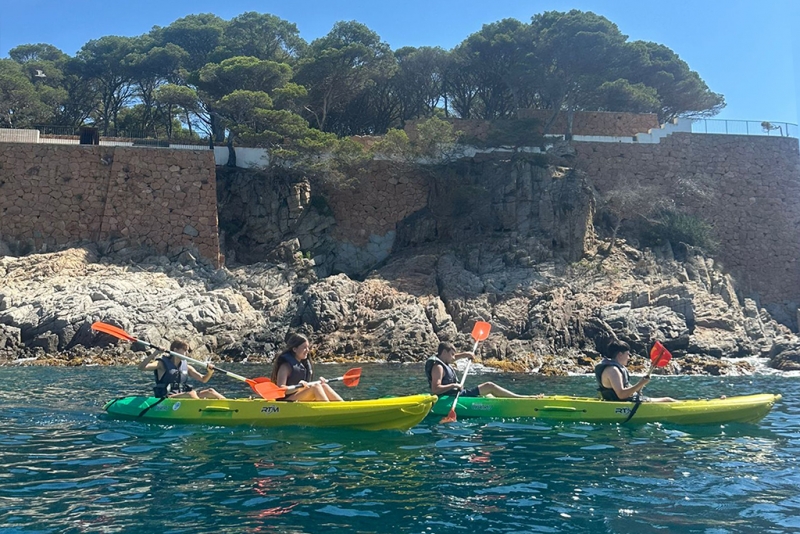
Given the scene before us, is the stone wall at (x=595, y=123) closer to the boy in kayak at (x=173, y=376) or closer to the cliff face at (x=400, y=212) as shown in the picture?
the cliff face at (x=400, y=212)

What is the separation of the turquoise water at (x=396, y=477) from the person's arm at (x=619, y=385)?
50cm

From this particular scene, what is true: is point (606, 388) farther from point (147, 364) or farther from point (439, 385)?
point (147, 364)

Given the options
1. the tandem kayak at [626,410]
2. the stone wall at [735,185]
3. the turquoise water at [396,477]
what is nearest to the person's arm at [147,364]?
the turquoise water at [396,477]

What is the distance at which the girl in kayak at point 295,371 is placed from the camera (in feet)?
31.6

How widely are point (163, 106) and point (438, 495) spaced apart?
33.4m

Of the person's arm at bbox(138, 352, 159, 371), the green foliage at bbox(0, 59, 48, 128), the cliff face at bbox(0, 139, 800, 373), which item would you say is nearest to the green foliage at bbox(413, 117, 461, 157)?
the cliff face at bbox(0, 139, 800, 373)

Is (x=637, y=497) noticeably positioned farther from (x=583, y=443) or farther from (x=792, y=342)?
(x=792, y=342)

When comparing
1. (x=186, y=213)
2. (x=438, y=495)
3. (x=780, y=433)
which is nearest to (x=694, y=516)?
(x=438, y=495)

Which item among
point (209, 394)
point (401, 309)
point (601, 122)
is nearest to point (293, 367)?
point (209, 394)

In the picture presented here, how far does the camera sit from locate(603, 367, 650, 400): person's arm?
10422 mm

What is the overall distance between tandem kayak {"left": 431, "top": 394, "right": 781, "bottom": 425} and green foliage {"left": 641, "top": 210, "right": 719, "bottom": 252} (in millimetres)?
16638

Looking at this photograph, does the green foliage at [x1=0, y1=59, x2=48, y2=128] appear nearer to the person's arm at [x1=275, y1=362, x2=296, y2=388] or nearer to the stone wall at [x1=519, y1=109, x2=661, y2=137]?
the stone wall at [x1=519, y1=109, x2=661, y2=137]

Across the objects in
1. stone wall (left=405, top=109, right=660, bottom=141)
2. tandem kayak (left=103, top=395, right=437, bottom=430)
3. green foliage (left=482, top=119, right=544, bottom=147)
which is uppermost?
stone wall (left=405, top=109, right=660, bottom=141)

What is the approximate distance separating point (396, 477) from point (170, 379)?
15.3ft
